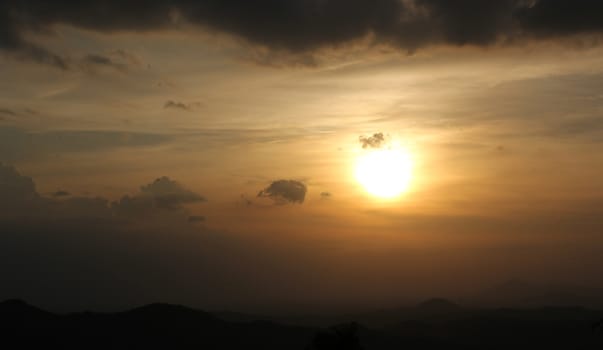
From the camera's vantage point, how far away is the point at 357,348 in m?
94.7

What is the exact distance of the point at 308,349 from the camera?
90625mm

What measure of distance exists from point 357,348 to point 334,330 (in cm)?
426

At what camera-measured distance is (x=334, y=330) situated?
95.8 m

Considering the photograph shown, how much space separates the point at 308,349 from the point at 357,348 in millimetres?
8395

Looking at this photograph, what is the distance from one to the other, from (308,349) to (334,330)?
6.67 meters
